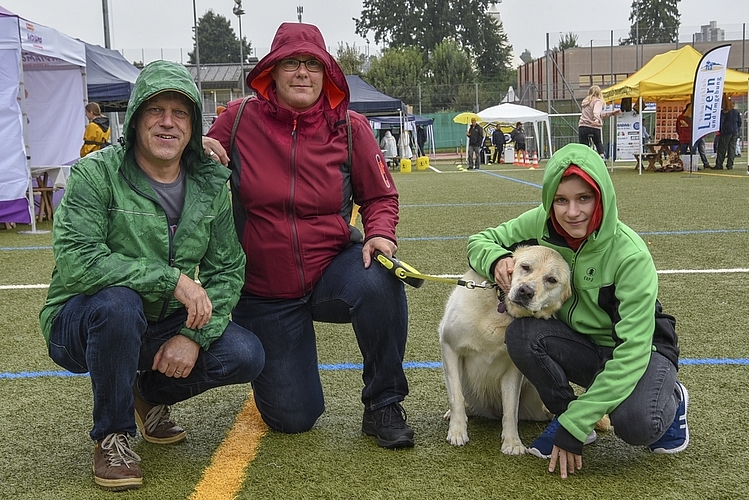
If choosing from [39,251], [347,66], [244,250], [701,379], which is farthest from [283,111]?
[347,66]

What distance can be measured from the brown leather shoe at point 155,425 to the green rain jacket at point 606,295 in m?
1.38

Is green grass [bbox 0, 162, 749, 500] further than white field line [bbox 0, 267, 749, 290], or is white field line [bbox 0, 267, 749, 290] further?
white field line [bbox 0, 267, 749, 290]

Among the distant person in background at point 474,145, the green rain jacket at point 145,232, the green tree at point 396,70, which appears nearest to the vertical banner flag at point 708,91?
the distant person in background at point 474,145

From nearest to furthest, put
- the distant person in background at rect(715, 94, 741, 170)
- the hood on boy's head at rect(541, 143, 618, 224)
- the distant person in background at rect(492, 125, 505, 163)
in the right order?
the hood on boy's head at rect(541, 143, 618, 224) → the distant person in background at rect(715, 94, 741, 170) → the distant person in background at rect(492, 125, 505, 163)

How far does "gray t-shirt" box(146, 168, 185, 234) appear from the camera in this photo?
274 cm

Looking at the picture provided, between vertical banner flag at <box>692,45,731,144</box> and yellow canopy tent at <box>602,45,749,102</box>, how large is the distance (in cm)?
151

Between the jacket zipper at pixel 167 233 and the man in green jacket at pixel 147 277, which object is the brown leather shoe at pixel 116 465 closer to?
the man in green jacket at pixel 147 277

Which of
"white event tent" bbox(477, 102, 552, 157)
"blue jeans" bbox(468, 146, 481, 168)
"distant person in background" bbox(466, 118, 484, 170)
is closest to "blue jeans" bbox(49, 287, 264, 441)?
"distant person in background" bbox(466, 118, 484, 170)

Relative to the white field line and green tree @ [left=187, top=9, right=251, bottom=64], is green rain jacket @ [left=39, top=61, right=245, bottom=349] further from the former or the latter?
green tree @ [left=187, top=9, right=251, bottom=64]

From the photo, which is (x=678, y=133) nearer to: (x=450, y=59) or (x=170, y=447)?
(x=170, y=447)

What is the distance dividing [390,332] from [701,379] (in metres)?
A: 1.60

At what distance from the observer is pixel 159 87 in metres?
2.61

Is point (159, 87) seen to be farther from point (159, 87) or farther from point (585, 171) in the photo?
→ point (585, 171)

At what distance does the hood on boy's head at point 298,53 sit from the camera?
2986 millimetres
